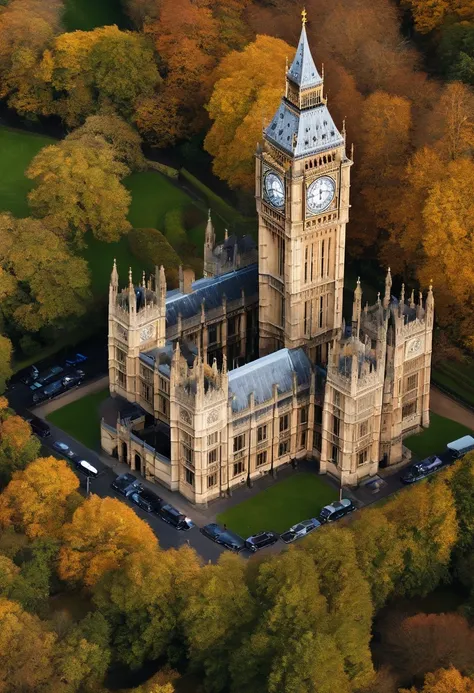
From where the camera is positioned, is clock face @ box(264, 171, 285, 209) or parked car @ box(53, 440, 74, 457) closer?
clock face @ box(264, 171, 285, 209)

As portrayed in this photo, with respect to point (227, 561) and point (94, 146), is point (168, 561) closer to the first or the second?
point (227, 561)

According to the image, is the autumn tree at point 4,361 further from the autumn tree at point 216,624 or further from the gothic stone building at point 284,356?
the autumn tree at point 216,624

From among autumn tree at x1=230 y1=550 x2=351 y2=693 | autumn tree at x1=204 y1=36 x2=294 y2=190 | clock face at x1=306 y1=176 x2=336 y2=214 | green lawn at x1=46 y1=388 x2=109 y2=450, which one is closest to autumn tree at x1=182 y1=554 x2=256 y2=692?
autumn tree at x1=230 y1=550 x2=351 y2=693

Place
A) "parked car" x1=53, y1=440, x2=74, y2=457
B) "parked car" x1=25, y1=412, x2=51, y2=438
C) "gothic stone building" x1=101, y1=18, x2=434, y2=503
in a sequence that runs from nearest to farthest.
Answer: "gothic stone building" x1=101, y1=18, x2=434, y2=503 → "parked car" x1=53, y1=440, x2=74, y2=457 → "parked car" x1=25, y1=412, x2=51, y2=438

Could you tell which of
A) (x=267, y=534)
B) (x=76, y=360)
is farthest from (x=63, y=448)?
(x=267, y=534)

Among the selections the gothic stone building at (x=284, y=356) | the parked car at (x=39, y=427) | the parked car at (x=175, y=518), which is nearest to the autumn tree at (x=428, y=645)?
the gothic stone building at (x=284, y=356)

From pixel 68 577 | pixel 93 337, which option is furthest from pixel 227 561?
pixel 93 337

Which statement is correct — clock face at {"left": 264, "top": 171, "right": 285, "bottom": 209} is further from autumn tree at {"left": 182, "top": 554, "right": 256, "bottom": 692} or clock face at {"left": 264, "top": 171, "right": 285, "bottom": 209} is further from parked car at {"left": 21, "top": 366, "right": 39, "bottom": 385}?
autumn tree at {"left": 182, "top": 554, "right": 256, "bottom": 692}
